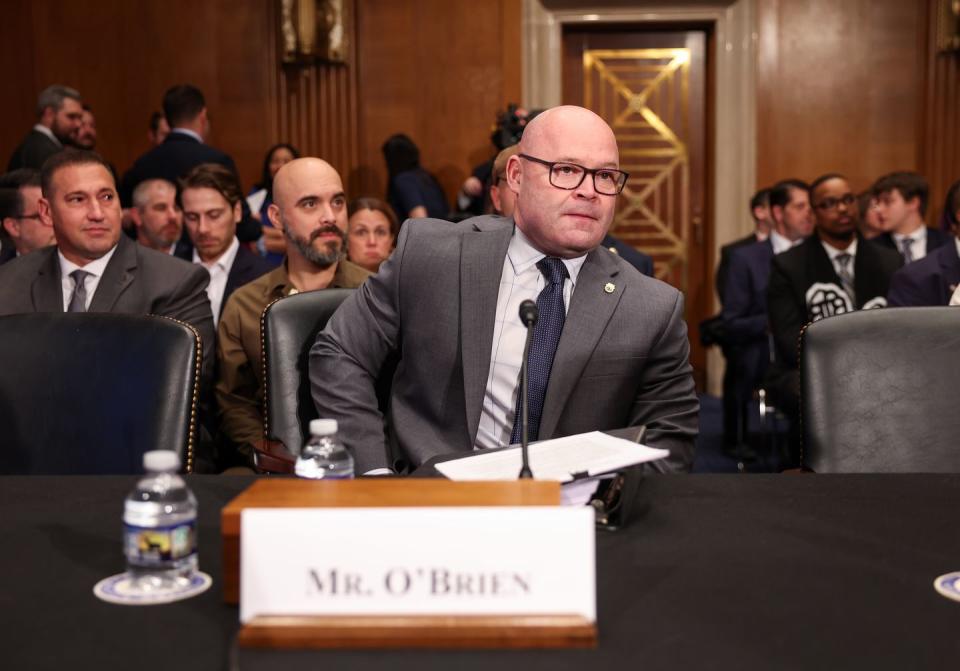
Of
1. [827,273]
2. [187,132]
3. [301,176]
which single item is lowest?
[827,273]

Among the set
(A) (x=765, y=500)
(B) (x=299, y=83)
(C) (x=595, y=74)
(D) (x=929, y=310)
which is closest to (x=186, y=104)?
(B) (x=299, y=83)

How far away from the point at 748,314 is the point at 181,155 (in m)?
3.05

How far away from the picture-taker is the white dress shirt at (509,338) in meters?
2.38

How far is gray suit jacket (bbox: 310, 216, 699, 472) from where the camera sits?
7.63 ft

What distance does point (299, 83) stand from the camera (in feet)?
26.1

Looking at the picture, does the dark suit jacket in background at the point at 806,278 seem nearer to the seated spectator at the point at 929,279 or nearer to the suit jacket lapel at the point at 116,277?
the seated spectator at the point at 929,279

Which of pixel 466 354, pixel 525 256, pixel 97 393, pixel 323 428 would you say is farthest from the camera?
pixel 525 256

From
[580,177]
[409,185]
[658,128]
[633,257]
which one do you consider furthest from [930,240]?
[580,177]

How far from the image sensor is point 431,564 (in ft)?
3.73

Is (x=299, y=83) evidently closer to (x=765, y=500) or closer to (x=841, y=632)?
(x=765, y=500)

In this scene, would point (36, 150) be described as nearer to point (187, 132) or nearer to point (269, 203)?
point (187, 132)

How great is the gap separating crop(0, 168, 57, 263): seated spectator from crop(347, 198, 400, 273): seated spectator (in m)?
1.17

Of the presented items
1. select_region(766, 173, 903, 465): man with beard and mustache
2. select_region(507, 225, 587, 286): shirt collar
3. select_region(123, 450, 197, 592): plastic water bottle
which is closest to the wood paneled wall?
select_region(766, 173, 903, 465): man with beard and mustache

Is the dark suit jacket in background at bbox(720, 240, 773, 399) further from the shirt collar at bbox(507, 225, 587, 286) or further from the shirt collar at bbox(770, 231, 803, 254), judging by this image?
the shirt collar at bbox(507, 225, 587, 286)
